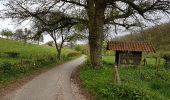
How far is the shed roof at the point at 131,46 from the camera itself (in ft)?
123

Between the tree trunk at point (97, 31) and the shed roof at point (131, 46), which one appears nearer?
the tree trunk at point (97, 31)

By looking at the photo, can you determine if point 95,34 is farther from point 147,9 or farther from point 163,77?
point 163,77

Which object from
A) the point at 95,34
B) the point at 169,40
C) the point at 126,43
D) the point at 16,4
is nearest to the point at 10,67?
the point at 16,4

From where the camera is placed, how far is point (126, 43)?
38906 mm

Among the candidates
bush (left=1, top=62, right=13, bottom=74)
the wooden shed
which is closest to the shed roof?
the wooden shed

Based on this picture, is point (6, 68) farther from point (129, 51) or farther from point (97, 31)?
point (129, 51)

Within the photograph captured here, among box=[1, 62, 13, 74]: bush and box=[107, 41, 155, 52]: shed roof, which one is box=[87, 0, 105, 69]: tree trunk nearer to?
box=[107, 41, 155, 52]: shed roof

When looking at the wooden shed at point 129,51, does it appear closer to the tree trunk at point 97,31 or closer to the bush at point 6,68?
the tree trunk at point 97,31

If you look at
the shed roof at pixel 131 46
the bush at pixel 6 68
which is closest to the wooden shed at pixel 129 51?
the shed roof at pixel 131 46

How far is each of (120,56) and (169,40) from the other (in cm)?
5380

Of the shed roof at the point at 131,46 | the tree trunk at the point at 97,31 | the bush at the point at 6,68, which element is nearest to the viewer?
the bush at the point at 6,68

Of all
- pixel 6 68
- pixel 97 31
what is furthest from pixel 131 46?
pixel 6 68

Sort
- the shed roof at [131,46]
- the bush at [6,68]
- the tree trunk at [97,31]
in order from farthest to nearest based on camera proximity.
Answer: the shed roof at [131,46] → the tree trunk at [97,31] → the bush at [6,68]

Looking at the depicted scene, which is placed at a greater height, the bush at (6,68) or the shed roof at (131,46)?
the shed roof at (131,46)
